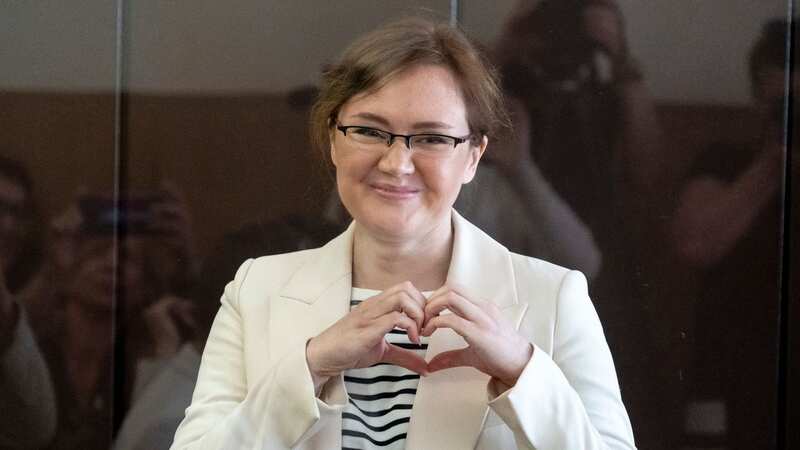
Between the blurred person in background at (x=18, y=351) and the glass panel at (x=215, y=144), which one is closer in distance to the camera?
the glass panel at (x=215, y=144)

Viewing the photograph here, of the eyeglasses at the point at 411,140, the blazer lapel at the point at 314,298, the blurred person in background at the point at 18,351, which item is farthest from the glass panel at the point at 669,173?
the blurred person in background at the point at 18,351

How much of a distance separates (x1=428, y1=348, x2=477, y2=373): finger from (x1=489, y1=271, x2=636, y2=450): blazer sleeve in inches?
2.9

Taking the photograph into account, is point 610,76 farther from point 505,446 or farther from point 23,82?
point 23,82

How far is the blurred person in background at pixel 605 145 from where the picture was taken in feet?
10.9

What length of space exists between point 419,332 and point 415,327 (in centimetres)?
4

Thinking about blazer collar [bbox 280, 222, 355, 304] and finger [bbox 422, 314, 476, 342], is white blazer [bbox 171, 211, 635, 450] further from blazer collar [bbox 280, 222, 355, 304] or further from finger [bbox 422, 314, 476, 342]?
finger [bbox 422, 314, 476, 342]

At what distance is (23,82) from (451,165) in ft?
5.45

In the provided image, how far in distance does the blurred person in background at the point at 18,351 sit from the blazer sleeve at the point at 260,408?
3.84 ft

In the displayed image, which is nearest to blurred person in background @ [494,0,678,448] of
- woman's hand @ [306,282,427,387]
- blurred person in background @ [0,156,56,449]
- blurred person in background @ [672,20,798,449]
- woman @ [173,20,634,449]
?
blurred person in background @ [672,20,798,449]

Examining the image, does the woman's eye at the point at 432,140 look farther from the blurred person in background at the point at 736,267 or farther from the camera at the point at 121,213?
the camera at the point at 121,213

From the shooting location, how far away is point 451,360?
2436mm

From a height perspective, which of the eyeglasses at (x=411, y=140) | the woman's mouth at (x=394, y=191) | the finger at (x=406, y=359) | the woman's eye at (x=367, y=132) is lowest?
the finger at (x=406, y=359)

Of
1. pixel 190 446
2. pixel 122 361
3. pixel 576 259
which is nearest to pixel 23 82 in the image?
pixel 122 361

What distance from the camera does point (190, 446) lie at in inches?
98.8
